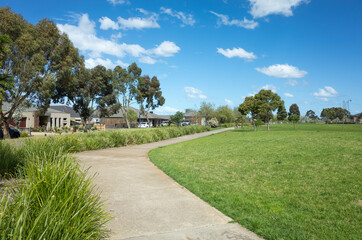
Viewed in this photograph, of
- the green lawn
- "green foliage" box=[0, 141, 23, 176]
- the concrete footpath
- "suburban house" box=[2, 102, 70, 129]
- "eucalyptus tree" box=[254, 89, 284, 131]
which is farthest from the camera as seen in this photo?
"suburban house" box=[2, 102, 70, 129]

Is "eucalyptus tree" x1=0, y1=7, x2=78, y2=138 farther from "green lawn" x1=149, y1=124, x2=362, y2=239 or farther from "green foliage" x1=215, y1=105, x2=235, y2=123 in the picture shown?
"green foliage" x1=215, y1=105, x2=235, y2=123

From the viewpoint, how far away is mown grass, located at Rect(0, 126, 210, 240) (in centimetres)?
233

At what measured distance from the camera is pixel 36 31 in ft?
84.9

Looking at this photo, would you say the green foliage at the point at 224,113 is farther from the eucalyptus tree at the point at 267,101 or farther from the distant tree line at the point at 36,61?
the distant tree line at the point at 36,61

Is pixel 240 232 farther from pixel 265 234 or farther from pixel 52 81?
pixel 52 81

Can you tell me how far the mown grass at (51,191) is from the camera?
2.33m

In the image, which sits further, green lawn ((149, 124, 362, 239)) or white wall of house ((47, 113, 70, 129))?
white wall of house ((47, 113, 70, 129))

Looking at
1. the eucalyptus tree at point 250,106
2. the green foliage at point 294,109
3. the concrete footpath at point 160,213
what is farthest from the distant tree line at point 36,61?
the green foliage at point 294,109

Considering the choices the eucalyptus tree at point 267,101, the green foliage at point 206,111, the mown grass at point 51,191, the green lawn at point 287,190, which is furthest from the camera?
the green foliage at point 206,111

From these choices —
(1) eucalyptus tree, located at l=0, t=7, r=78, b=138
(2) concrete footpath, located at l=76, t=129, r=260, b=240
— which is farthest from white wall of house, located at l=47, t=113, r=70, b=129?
(2) concrete footpath, located at l=76, t=129, r=260, b=240

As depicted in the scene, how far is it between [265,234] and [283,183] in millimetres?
3177

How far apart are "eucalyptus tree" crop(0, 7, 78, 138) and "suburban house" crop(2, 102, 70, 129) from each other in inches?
639

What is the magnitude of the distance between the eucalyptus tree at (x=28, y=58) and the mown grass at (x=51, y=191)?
44.9 ft

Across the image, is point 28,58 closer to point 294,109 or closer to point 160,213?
point 160,213
